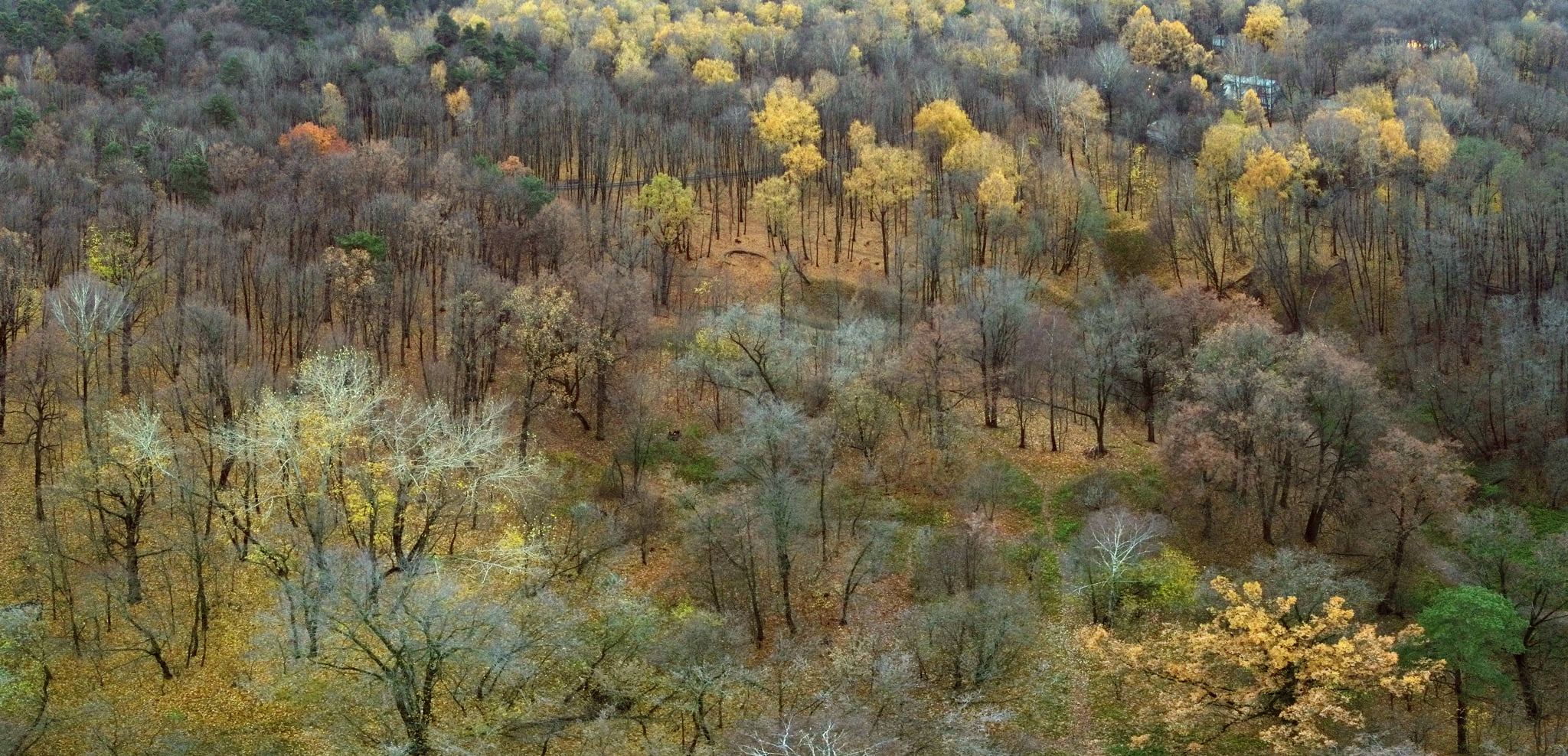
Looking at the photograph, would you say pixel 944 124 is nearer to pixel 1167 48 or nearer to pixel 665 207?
pixel 665 207

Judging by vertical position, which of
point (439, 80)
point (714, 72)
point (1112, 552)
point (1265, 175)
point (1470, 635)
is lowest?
point (1112, 552)

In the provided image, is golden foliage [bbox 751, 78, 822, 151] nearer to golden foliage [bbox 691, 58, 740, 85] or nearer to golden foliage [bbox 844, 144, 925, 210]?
golden foliage [bbox 844, 144, 925, 210]

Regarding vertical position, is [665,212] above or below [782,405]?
above

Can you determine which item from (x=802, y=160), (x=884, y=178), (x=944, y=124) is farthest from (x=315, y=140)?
(x=944, y=124)

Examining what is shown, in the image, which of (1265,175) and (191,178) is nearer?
(191,178)

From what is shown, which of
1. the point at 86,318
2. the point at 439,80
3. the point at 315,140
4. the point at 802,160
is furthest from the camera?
the point at 439,80

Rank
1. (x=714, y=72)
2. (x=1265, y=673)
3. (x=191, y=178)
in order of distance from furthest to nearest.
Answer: (x=714, y=72) < (x=191, y=178) < (x=1265, y=673)

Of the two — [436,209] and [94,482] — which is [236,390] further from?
[436,209]
